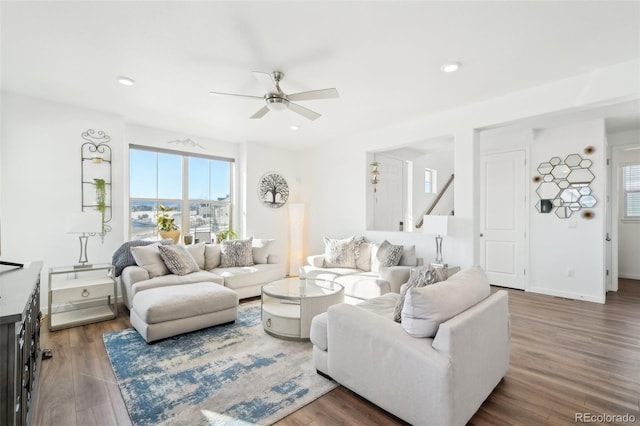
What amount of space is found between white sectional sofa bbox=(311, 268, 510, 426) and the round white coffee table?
2.55ft

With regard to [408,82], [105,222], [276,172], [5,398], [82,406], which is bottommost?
[82,406]

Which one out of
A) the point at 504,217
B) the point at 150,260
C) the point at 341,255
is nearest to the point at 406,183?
the point at 504,217

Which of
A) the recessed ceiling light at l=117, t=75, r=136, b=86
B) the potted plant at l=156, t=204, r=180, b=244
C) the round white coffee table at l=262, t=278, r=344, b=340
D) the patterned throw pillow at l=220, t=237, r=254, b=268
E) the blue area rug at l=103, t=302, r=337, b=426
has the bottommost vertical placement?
the blue area rug at l=103, t=302, r=337, b=426

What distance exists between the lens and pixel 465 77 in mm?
3064

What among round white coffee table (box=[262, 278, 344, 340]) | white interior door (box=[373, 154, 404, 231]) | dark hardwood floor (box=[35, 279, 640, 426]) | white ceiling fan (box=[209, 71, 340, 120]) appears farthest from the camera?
white interior door (box=[373, 154, 404, 231])

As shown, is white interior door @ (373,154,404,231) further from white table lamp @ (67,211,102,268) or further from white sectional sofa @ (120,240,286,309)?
white table lamp @ (67,211,102,268)

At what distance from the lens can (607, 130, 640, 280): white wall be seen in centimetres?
518

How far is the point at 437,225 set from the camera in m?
3.77

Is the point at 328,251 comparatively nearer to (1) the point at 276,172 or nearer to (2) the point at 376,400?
(1) the point at 276,172

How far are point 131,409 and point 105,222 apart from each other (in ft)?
10.1

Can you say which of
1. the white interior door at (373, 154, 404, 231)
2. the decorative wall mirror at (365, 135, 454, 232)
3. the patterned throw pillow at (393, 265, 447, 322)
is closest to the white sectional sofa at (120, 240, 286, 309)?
the decorative wall mirror at (365, 135, 454, 232)

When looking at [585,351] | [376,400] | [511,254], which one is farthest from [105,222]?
[511,254]

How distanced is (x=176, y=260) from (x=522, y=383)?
3802 millimetres

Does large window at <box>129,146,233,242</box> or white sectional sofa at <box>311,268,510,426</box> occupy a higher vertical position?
large window at <box>129,146,233,242</box>
